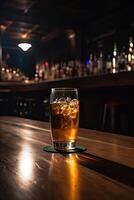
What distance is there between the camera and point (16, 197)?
42 cm

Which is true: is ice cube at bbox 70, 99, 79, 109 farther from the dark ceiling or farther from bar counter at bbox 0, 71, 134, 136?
the dark ceiling

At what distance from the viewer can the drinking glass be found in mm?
767

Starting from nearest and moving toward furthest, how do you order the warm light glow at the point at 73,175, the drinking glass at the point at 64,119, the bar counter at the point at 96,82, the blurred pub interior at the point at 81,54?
the warm light glow at the point at 73,175
the drinking glass at the point at 64,119
the bar counter at the point at 96,82
the blurred pub interior at the point at 81,54

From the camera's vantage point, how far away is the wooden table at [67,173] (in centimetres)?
43

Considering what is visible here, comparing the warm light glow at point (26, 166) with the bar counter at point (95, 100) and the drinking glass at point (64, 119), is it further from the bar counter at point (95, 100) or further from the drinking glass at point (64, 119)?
the bar counter at point (95, 100)

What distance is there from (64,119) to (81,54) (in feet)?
20.0

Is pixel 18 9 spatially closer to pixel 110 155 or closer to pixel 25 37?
pixel 25 37

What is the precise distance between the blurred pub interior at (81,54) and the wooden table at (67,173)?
223 cm

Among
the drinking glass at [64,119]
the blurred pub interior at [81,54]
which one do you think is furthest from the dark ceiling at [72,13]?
the drinking glass at [64,119]

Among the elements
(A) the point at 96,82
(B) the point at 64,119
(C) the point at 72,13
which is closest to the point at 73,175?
(B) the point at 64,119

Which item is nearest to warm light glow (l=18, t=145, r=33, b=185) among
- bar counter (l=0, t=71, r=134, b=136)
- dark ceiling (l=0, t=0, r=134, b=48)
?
bar counter (l=0, t=71, r=134, b=136)

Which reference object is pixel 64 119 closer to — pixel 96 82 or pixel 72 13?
pixel 96 82

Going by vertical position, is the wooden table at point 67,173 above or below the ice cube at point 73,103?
below

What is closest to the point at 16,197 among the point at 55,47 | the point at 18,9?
the point at 18,9
